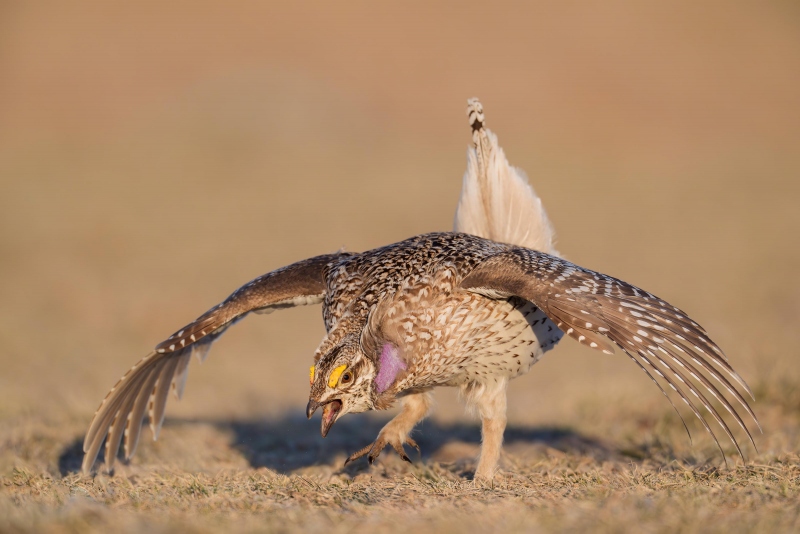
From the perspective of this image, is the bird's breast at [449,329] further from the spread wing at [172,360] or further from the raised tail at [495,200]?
the raised tail at [495,200]

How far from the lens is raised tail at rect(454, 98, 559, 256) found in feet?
19.5

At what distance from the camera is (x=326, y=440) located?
638 cm

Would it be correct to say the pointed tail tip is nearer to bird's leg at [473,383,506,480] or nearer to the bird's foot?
bird's leg at [473,383,506,480]

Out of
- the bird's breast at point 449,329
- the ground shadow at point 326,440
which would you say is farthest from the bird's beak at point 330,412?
the ground shadow at point 326,440

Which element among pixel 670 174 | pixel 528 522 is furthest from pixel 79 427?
pixel 670 174

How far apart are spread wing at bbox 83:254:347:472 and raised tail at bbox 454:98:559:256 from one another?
1041mm

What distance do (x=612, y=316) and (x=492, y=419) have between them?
114cm

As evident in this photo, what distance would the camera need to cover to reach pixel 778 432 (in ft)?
19.4

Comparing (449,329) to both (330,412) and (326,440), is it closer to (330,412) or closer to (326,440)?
(330,412)

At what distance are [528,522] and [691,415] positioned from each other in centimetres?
394

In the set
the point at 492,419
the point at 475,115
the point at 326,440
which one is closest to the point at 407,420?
the point at 492,419

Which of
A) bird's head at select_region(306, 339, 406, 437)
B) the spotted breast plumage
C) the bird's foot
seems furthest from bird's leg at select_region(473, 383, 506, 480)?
bird's head at select_region(306, 339, 406, 437)

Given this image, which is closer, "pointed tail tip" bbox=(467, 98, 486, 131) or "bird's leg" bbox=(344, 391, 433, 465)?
"bird's leg" bbox=(344, 391, 433, 465)

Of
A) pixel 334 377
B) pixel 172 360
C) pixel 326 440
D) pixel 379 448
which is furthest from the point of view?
pixel 326 440
